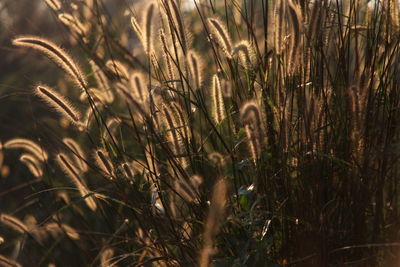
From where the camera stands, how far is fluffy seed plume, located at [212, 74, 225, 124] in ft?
6.66

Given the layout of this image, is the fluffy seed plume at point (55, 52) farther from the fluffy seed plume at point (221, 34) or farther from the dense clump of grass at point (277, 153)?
the fluffy seed plume at point (221, 34)

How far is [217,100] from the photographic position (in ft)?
6.77

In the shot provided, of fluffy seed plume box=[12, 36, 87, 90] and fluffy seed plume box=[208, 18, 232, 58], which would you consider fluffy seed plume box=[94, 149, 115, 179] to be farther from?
fluffy seed plume box=[208, 18, 232, 58]

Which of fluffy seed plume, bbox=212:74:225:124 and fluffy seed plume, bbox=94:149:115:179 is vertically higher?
fluffy seed plume, bbox=212:74:225:124

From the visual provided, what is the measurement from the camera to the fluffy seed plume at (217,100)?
2031 mm

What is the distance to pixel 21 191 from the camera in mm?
4258

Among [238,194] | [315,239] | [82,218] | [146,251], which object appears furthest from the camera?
[82,218]

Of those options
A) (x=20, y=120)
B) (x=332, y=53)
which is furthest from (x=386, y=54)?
(x=20, y=120)

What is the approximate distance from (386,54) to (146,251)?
110cm

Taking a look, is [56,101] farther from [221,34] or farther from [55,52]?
[221,34]

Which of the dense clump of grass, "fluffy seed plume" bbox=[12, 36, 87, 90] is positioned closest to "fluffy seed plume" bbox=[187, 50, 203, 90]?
the dense clump of grass

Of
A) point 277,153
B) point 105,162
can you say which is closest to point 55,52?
point 105,162

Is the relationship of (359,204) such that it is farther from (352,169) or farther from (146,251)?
(146,251)

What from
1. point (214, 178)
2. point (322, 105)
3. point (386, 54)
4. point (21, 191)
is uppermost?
point (386, 54)
